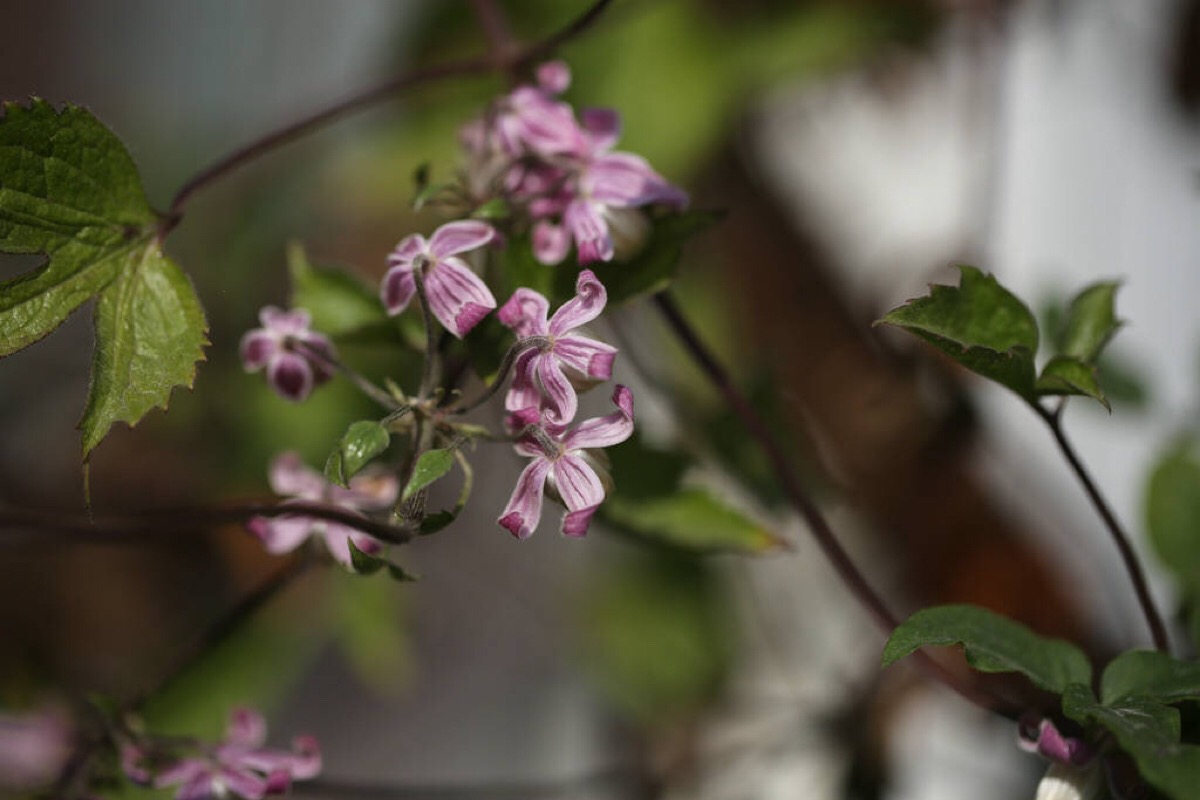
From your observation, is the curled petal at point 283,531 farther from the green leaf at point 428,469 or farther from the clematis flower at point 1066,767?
the clematis flower at point 1066,767

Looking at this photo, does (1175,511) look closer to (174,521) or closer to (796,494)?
(796,494)

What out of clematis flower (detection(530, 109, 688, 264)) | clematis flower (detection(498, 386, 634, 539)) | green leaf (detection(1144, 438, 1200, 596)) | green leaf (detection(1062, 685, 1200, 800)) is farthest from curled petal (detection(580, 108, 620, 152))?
green leaf (detection(1144, 438, 1200, 596))

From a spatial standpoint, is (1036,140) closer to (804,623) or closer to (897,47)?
(897,47)

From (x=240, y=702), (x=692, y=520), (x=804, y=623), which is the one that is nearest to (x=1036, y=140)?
(x=804, y=623)

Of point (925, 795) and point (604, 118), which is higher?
point (604, 118)

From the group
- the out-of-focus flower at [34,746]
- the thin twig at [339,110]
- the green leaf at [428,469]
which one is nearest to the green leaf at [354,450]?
the green leaf at [428,469]

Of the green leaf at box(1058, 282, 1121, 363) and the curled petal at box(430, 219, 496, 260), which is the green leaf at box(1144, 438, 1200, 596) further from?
the curled petal at box(430, 219, 496, 260)
